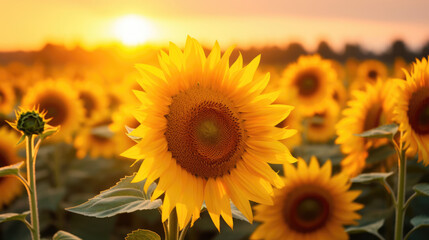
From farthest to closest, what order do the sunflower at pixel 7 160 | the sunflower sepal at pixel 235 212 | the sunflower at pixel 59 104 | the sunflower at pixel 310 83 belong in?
the sunflower at pixel 310 83 → the sunflower at pixel 59 104 → the sunflower at pixel 7 160 → the sunflower sepal at pixel 235 212

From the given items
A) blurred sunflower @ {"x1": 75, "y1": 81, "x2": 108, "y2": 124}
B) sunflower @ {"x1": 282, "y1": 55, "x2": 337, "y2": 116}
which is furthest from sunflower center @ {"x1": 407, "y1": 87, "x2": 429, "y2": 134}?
blurred sunflower @ {"x1": 75, "y1": 81, "x2": 108, "y2": 124}

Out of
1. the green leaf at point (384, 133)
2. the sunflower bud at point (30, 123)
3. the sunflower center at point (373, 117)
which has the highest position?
the sunflower bud at point (30, 123)

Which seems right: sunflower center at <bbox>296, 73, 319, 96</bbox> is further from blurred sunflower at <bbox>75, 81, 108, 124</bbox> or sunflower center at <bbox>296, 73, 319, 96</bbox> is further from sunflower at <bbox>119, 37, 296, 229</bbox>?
sunflower at <bbox>119, 37, 296, 229</bbox>

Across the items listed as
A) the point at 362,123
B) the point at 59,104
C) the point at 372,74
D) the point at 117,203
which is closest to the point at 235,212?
the point at 117,203

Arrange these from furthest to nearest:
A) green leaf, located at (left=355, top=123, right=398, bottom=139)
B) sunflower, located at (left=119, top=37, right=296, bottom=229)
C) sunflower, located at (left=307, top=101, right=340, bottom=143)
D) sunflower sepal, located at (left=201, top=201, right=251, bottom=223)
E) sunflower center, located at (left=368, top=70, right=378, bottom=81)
Answer: sunflower center, located at (left=368, top=70, right=378, bottom=81) < sunflower, located at (left=307, top=101, right=340, bottom=143) < green leaf, located at (left=355, top=123, right=398, bottom=139) < sunflower sepal, located at (left=201, top=201, right=251, bottom=223) < sunflower, located at (left=119, top=37, right=296, bottom=229)

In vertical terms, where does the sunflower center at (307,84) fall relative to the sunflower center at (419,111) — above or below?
above

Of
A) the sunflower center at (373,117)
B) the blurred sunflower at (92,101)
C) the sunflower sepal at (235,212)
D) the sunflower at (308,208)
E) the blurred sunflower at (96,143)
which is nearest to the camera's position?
the sunflower sepal at (235,212)

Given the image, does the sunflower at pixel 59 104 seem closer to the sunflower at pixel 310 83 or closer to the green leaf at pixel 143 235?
the sunflower at pixel 310 83

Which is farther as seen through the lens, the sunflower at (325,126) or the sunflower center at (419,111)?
the sunflower at (325,126)

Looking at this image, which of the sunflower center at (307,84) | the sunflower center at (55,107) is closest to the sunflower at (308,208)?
the sunflower center at (55,107)
